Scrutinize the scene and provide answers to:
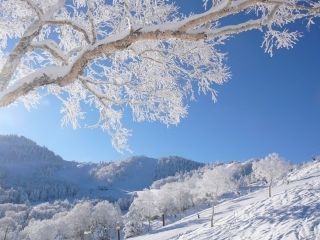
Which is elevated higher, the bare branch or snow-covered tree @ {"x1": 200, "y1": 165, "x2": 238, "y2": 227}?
snow-covered tree @ {"x1": 200, "y1": 165, "x2": 238, "y2": 227}

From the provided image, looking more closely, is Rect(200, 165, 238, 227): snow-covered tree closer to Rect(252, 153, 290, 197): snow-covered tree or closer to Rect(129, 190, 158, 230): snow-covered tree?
Rect(252, 153, 290, 197): snow-covered tree

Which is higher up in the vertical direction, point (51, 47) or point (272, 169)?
point (272, 169)

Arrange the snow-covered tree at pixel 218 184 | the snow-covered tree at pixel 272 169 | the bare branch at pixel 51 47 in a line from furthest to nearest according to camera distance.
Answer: the snow-covered tree at pixel 218 184 < the snow-covered tree at pixel 272 169 < the bare branch at pixel 51 47

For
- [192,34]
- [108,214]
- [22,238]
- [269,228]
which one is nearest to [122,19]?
[192,34]

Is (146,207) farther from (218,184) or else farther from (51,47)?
(51,47)

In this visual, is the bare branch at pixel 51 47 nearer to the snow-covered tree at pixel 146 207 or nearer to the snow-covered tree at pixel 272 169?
the snow-covered tree at pixel 272 169

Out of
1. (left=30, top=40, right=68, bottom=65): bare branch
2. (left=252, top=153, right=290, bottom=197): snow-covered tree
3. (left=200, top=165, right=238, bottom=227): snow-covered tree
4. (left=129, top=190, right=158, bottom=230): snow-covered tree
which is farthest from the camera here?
(left=200, top=165, right=238, bottom=227): snow-covered tree

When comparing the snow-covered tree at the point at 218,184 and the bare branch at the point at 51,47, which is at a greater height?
the snow-covered tree at the point at 218,184

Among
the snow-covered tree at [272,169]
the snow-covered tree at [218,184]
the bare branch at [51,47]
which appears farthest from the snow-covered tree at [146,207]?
the bare branch at [51,47]

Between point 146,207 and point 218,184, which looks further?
point 218,184

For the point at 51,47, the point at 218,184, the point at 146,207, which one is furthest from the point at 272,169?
the point at 51,47

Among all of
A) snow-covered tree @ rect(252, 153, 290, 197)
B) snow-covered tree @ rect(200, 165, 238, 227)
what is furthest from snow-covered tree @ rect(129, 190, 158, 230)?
snow-covered tree @ rect(252, 153, 290, 197)

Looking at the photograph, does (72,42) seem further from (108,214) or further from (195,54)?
(108,214)

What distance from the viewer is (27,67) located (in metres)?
10.4
